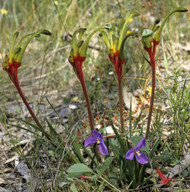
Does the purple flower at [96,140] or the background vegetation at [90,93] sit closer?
the purple flower at [96,140]

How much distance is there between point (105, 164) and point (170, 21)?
2.50 meters

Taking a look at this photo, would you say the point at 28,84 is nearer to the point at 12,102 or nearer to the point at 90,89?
the point at 12,102

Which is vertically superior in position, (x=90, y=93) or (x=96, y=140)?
(x=96, y=140)

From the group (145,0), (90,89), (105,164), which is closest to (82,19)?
(145,0)

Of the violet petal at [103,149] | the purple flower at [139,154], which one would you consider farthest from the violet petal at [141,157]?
the violet petal at [103,149]

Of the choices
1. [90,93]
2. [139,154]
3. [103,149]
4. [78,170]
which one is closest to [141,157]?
[139,154]

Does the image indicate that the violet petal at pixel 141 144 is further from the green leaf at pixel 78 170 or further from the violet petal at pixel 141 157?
the green leaf at pixel 78 170

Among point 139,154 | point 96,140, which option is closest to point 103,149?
A: point 96,140

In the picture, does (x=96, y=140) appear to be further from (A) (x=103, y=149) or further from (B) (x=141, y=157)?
(B) (x=141, y=157)

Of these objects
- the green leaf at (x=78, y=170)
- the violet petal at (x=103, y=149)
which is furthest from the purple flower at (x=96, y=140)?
the green leaf at (x=78, y=170)

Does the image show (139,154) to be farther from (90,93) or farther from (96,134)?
(90,93)

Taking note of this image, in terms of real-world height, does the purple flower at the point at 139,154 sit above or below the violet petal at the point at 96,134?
below

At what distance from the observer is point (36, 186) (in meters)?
1.33

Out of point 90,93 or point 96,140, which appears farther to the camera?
point 90,93
